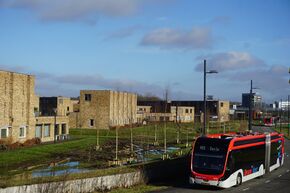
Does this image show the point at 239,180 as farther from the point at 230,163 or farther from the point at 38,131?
the point at 38,131

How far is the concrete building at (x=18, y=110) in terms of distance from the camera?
173 ft

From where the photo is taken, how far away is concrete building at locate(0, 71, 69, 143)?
52719mm

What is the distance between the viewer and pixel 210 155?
26.3m

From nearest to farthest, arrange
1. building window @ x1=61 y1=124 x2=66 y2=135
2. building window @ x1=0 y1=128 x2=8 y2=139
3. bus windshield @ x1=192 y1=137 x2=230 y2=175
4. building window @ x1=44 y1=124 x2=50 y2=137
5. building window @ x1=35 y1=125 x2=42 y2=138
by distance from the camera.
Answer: bus windshield @ x1=192 y1=137 x2=230 y2=175 → building window @ x1=0 y1=128 x2=8 y2=139 → building window @ x1=35 y1=125 x2=42 y2=138 → building window @ x1=44 y1=124 x2=50 y2=137 → building window @ x1=61 y1=124 x2=66 y2=135

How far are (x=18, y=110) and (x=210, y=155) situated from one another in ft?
115

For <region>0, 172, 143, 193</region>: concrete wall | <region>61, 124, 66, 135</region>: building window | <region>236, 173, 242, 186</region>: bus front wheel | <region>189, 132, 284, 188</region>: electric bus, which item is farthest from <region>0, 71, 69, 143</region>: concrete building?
<region>236, 173, 242, 186</region>: bus front wheel

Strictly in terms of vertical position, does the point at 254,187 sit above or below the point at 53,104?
below

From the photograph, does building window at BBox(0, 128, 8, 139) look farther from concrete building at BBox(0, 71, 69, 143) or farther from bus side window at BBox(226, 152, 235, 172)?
bus side window at BBox(226, 152, 235, 172)

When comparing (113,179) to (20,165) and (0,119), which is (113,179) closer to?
(20,165)

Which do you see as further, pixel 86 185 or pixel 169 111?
pixel 169 111

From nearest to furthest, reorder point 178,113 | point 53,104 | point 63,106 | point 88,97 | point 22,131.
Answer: point 22,131 < point 88,97 < point 53,104 < point 63,106 < point 178,113

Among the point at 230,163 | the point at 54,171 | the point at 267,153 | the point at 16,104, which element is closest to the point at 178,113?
the point at 16,104

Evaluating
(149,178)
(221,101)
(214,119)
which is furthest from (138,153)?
(221,101)

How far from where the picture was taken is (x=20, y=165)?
3916cm
